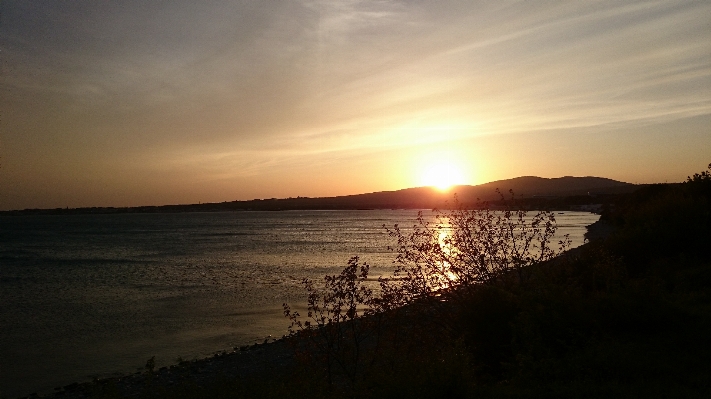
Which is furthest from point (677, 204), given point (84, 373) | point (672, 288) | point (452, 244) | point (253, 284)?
point (253, 284)

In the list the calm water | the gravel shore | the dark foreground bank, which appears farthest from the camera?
the calm water

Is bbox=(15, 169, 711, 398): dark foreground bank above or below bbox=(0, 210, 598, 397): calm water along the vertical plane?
above

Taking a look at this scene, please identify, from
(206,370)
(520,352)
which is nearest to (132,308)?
(206,370)

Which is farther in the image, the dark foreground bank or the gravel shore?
the gravel shore

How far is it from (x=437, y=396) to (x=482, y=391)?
862mm

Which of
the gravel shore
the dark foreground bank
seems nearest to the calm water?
the gravel shore

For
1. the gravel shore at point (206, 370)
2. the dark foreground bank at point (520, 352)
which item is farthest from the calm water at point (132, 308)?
the dark foreground bank at point (520, 352)

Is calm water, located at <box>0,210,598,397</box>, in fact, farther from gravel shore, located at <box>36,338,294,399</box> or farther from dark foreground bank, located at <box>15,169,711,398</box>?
dark foreground bank, located at <box>15,169,711,398</box>

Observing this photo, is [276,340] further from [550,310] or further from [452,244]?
[550,310]

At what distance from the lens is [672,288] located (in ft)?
44.7

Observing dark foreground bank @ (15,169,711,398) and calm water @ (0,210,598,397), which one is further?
calm water @ (0,210,598,397)

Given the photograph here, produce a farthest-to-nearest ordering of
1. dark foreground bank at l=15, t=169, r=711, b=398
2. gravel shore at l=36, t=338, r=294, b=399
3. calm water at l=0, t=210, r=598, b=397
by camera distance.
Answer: calm water at l=0, t=210, r=598, b=397 → gravel shore at l=36, t=338, r=294, b=399 → dark foreground bank at l=15, t=169, r=711, b=398

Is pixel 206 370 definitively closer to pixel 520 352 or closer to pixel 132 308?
pixel 520 352

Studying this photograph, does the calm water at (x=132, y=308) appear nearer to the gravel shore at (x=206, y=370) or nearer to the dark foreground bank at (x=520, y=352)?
the gravel shore at (x=206, y=370)
